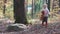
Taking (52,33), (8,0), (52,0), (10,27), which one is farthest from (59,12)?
(52,33)

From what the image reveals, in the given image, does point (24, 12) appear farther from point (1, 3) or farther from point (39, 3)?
point (39, 3)

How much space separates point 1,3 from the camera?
102 feet

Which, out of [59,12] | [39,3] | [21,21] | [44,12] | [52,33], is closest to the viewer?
[52,33]

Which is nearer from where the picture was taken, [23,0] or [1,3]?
[23,0]

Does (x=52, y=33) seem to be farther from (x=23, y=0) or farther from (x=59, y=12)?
(x=59, y=12)

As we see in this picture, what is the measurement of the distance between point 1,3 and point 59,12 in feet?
35.4

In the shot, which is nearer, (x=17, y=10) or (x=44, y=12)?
(x=44, y=12)

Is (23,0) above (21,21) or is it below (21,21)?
above

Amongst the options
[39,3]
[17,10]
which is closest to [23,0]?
[17,10]

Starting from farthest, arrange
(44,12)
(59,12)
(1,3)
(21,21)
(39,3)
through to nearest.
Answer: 1. (39,3)
2. (1,3)
3. (59,12)
4. (21,21)
5. (44,12)

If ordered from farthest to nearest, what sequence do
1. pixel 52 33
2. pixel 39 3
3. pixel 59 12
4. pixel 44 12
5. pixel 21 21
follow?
pixel 39 3
pixel 59 12
pixel 21 21
pixel 44 12
pixel 52 33

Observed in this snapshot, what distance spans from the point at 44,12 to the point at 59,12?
12037mm

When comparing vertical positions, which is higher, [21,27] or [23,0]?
[23,0]

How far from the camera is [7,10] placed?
107ft
